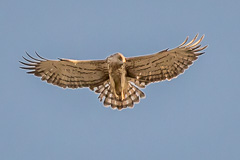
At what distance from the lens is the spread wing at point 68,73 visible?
67.4ft

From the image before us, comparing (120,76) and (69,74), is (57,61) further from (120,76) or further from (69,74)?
(120,76)

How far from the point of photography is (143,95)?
21.0 m

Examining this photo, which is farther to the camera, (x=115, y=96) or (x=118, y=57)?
(x=115, y=96)

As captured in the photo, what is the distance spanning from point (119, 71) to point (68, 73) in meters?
1.84

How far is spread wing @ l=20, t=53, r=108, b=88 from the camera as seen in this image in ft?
67.4

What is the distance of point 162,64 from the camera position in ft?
66.8

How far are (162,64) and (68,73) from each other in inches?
112

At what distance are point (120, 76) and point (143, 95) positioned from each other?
53.4 inches

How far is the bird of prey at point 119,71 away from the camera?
1997 centimetres

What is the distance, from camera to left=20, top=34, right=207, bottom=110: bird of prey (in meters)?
20.0

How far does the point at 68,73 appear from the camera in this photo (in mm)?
20828

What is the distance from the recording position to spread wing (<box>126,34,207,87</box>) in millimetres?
20016

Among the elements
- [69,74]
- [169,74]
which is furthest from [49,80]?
[169,74]

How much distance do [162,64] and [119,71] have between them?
139cm
